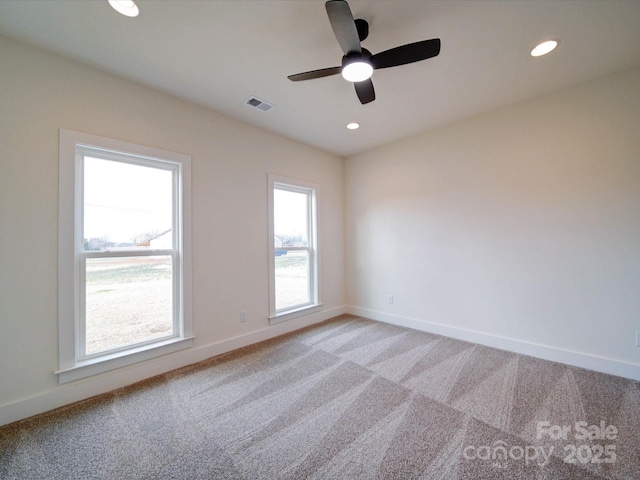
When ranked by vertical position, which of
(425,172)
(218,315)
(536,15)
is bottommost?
(218,315)

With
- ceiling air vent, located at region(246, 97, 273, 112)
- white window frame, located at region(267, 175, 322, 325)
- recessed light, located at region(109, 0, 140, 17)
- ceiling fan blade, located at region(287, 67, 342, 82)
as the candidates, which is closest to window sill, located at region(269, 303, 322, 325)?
white window frame, located at region(267, 175, 322, 325)

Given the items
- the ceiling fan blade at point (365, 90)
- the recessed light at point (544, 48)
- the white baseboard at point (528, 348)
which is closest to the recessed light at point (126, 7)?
the ceiling fan blade at point (365, 90)

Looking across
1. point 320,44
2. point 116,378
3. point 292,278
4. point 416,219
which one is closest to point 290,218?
point 292,278

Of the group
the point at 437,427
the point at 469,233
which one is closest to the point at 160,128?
the point at 437,427

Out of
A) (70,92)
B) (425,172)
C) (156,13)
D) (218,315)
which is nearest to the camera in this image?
(156,13)

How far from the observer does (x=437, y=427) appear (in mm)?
1744

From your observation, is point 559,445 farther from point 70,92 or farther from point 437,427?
point 70,92

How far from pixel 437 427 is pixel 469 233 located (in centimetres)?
229

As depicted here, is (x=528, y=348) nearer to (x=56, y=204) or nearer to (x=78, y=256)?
(x=78, y=256)

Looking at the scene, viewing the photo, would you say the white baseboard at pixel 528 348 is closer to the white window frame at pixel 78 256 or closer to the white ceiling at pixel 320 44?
the white ceiling at pixel 320 44

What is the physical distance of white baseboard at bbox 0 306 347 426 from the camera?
1.85 meters

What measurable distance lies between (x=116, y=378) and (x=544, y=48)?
452cm

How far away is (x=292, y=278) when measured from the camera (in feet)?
12.7

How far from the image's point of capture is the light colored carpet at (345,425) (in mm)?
1445
